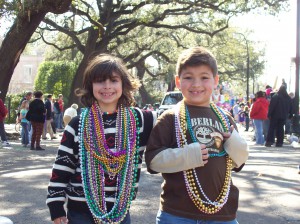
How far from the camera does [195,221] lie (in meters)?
2.70

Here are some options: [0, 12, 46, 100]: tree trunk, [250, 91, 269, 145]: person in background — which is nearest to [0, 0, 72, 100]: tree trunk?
[0, 12, 46, 100]: tree trunk

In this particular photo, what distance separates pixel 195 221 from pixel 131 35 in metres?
30.0

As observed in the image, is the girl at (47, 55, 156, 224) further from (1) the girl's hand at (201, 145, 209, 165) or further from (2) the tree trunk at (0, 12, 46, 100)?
(2) the tree trunk at (0, 12, 46, 100)

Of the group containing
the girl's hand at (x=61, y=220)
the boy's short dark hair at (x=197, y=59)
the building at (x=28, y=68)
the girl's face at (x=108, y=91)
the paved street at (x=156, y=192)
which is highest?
the building at (x=28, y=68)

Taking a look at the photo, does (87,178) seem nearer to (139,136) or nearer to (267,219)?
(139,136)

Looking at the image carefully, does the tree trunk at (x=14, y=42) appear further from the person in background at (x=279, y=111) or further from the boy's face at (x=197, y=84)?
the boy's face at (x=197, y=84)

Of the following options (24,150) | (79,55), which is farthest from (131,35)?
(24,150)

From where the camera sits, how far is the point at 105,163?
9.30 feet

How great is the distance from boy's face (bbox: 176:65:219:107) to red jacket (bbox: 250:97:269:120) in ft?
42.3

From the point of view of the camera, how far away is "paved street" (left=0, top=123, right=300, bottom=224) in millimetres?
5566

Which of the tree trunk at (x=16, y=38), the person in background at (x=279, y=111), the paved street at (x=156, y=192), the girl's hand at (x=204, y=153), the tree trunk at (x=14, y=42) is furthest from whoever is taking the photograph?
the tree trunk at (x=14, y=42)

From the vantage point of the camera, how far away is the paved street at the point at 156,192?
5.57 metres

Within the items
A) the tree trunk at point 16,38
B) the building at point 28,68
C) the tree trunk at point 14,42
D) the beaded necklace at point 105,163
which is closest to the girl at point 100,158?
the beaded necklace at point 105,163

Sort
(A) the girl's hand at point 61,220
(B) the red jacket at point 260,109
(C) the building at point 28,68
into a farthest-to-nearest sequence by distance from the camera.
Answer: (C) the building at point 28,68 < (B) the red jacket at point 260,109 < (A) the girl's hand at point 61,220
